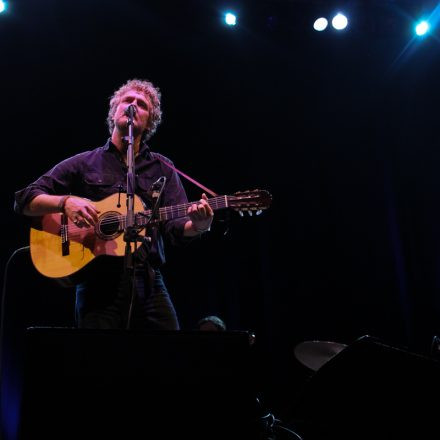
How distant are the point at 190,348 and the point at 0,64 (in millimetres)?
4367

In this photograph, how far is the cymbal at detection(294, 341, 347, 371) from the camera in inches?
108

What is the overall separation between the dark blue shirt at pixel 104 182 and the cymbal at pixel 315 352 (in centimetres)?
99

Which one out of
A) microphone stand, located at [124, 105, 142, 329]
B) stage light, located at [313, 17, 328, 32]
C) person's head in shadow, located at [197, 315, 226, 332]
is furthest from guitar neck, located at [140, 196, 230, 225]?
stage light, located at [313, 17, 328, 32]

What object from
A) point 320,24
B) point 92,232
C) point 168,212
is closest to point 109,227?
point 92,232

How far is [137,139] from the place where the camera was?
9.11ft

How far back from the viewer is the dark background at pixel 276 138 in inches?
188

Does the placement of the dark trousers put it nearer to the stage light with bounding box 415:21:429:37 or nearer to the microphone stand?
the microphone stand

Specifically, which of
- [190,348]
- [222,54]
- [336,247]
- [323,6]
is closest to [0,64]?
[222,54]

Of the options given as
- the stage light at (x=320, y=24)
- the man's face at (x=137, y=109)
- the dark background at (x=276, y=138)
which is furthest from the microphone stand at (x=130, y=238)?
the stage light at (x=320, y=24)

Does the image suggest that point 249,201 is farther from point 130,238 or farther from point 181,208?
point 130,238

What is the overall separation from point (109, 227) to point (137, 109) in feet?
2.29

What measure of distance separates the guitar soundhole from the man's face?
1.72ft

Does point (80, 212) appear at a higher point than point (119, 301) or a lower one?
higher

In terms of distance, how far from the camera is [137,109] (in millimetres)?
2641
